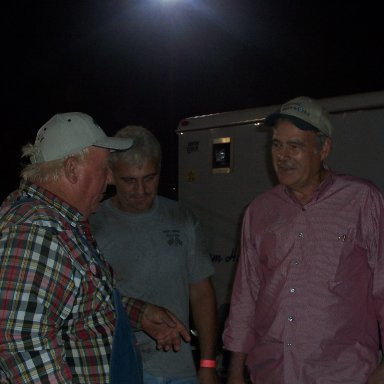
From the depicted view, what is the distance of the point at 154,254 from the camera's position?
143 inches

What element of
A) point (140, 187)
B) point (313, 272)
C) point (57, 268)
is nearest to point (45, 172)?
point (57, 268)

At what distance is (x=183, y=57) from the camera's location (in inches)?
802

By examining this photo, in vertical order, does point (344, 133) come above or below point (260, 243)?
above

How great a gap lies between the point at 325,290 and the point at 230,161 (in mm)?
2953

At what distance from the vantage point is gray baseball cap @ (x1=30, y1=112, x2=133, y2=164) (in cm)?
240

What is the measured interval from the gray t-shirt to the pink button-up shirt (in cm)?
51

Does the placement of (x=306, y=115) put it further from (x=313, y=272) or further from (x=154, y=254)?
(x=154, y=254)

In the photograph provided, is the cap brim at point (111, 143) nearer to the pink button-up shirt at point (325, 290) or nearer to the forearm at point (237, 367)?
the pink button-up shirt at point (325, 290)

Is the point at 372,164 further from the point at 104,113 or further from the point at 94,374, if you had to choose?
the point at 104,113

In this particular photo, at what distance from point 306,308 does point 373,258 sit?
0.41 meters

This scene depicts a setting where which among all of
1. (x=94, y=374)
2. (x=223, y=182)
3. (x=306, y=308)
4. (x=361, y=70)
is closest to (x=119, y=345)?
(x=94, y=374)

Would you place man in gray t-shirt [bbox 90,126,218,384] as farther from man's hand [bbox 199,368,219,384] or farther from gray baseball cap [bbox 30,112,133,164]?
gray baseball cap [bbox 30,112,133,164]

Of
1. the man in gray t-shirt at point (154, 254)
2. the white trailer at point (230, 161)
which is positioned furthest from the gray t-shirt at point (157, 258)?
the white trailer at point (230, 161)

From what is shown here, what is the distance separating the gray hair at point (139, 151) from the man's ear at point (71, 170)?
123 cm
